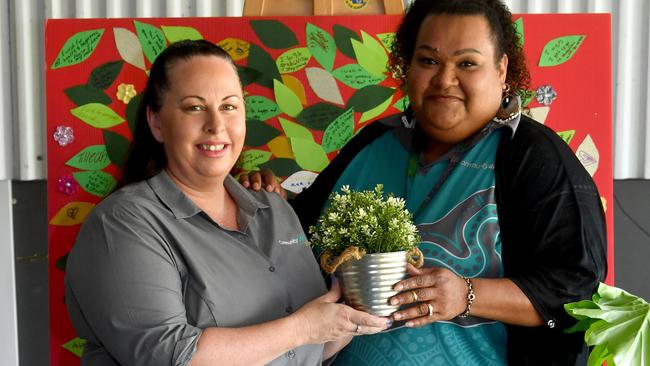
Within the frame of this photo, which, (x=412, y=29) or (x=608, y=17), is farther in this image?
(x=608, y=17)

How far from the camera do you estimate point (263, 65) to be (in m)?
3.17

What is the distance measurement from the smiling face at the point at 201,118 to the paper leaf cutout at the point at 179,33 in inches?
54.3

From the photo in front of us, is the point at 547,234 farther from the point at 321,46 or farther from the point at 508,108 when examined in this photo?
the point at 321,46

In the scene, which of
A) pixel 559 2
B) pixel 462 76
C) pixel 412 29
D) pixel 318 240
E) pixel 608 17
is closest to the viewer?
pixel 318 240

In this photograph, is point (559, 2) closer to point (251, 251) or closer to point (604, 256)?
point (604, 256)

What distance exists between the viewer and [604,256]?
1.90 m

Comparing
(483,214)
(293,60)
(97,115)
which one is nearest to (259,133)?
(293,60)

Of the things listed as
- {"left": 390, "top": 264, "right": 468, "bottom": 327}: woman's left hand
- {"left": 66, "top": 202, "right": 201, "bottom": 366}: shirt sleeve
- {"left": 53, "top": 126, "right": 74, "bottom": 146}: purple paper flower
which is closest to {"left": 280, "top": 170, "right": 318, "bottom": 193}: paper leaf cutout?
{"left": 53, "top": 126, "right": 74, "bottom": 146}: purple paper flower

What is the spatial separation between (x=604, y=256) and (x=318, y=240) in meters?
0.73

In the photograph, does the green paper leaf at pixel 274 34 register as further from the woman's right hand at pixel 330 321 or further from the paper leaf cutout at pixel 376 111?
the woman's right hand at pixel 330 321

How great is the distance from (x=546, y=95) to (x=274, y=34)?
3.84 ft

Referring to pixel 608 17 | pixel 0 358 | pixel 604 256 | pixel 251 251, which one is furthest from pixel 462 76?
pixel 0 358

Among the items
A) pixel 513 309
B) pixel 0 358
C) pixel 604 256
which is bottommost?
pixel 0 358

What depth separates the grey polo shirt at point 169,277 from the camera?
1.57 m
